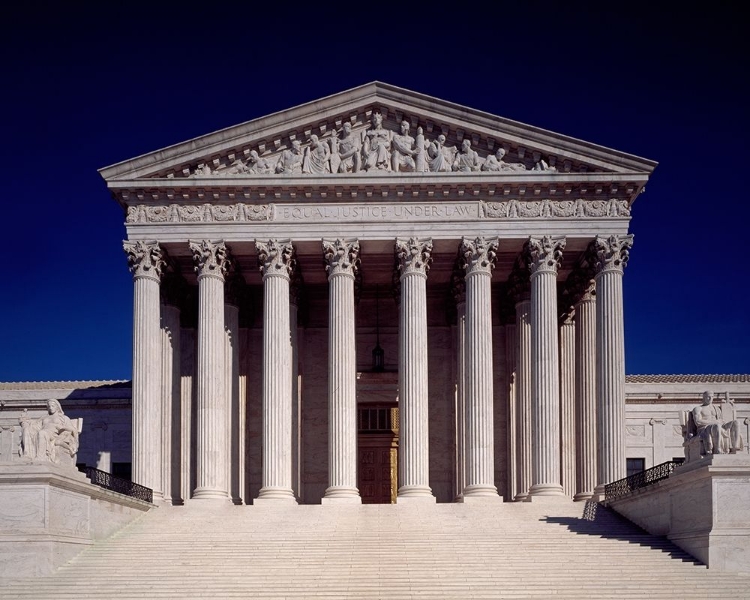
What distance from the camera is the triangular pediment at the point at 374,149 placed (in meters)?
45.3

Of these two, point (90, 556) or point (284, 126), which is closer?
point (90, 556)

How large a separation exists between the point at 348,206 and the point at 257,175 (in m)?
4.07

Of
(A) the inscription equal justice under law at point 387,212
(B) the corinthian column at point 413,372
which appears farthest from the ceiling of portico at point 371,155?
(B) the corinthian column at point 413,372

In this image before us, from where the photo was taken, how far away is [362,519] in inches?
1558

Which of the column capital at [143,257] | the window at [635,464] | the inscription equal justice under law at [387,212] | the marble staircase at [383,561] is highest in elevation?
the inscription equal justice under law at [387,212]

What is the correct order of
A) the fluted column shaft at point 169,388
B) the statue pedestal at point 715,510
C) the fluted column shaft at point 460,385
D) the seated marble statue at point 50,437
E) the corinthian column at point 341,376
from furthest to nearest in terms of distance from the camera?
the fluted column shaft at point 460,385 < the fluted column shaft at point 169,388 < the corinthian column at point 341,376 < the seated marble statue at point 50,437 < the statue pedestal at point 715,510

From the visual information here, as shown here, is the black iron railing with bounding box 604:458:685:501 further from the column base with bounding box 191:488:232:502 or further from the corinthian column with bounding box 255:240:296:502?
the column base with bounding box 191:488:232:502

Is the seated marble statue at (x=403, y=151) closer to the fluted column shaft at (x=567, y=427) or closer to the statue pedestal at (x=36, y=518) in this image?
the fluted column shaft at (x=567, y=427)

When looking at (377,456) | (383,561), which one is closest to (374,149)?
(377,456)

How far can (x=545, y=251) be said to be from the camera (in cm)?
4538

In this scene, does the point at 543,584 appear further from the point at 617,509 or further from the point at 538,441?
the point at 538,441

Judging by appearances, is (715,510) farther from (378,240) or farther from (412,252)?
(378,240)

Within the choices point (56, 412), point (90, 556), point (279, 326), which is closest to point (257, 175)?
point (279, 326)

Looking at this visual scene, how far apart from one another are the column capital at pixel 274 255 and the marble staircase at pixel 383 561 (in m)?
10.7
